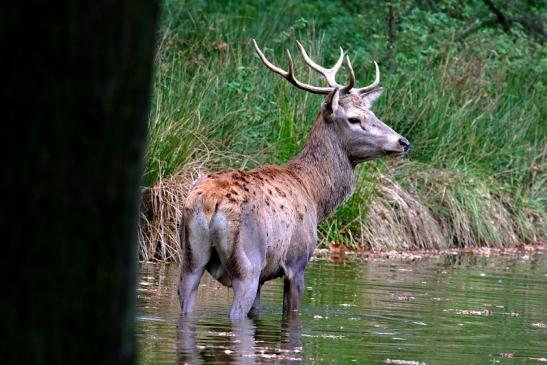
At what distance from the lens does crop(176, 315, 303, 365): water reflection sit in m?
7.06

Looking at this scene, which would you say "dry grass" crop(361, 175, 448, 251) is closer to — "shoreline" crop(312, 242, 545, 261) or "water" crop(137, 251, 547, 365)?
"shoreline" crop(312, 242, 545, 261)

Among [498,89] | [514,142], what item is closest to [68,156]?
[514,142]

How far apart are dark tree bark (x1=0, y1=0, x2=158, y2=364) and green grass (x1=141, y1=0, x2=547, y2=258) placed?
9944 mm

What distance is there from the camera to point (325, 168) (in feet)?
34.0

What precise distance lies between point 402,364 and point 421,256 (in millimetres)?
8113

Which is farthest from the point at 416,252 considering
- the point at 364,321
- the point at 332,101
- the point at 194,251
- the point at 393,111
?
the point at 194,251

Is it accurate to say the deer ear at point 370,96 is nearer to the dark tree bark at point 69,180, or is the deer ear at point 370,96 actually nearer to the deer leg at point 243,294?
the deer leg at point 243,294

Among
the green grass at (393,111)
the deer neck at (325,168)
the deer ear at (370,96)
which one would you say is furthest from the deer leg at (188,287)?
the green grass at (393,111)

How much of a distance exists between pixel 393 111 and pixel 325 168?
24.7 ft

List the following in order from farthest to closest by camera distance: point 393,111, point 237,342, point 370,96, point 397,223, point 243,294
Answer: point 393,111 → point 397,223 → point 370,96 → point 243,294 → point 237,342

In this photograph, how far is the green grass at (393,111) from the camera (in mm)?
14555

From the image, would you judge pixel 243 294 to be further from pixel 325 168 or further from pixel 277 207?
pixel 325 168

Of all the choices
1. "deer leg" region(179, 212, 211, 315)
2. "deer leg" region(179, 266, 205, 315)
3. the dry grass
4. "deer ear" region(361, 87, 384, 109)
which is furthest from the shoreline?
"deer leg" region(179, 212, 211, 315)

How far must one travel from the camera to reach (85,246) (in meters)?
2.94
